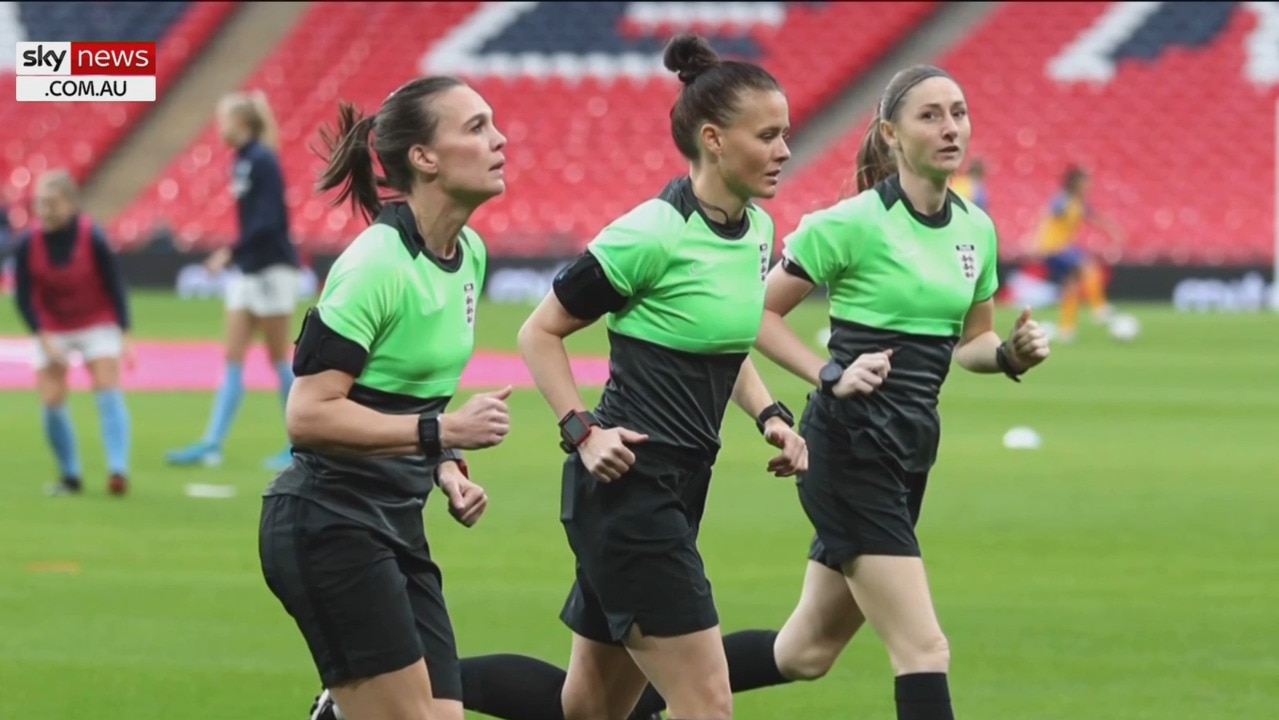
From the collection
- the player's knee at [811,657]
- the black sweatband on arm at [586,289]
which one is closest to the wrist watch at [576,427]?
the black sweatband on arm at [586,289]

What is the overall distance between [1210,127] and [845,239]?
31676 mm

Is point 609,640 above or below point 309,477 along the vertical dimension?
below

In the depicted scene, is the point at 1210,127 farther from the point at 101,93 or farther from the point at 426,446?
the point at 426,446

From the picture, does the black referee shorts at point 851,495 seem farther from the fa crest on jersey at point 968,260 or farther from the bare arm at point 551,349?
the bare arm at point 551,349

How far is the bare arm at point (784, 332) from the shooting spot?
6.89 m

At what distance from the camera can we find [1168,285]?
33.4 metres

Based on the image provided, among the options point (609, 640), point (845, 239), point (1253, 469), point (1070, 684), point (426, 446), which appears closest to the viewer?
point (426, 446)

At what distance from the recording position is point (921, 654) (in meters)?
6.48

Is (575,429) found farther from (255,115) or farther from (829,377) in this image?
(255,115)

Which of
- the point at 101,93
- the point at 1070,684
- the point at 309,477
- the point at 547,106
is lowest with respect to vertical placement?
the point at 1070,684

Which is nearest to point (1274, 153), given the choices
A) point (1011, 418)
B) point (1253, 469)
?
point (1011, 418)

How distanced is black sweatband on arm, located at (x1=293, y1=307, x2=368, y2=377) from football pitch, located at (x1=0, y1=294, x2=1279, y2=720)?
276 cm

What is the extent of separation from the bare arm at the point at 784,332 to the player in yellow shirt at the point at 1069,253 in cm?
1996

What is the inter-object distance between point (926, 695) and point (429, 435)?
1897 mm
